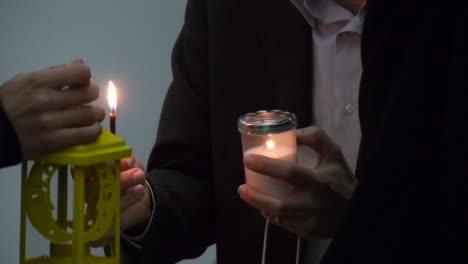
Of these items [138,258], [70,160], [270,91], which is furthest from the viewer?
[270,91]

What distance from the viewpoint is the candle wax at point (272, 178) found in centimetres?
78

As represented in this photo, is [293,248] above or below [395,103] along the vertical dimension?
below

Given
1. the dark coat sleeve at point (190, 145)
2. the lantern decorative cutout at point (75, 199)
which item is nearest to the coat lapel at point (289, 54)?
the dark coat sleeve at point (190, 145)

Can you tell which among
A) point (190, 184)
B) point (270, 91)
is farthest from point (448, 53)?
point (190, 184)

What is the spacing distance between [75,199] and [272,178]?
0.23 metres

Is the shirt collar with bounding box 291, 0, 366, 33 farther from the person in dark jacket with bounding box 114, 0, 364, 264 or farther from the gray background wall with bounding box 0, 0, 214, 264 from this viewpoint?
the gray background wall with bounding box 0, 0, 214, 264

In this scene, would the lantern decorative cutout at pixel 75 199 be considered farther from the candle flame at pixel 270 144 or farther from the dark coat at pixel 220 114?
the dark coat at pixel 220 114

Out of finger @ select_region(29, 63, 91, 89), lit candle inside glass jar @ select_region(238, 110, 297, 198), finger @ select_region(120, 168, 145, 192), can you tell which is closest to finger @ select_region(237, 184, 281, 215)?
lit candle inside glass jar @ select_region(238, 110, 297, 198)

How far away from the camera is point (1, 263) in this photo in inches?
74.8

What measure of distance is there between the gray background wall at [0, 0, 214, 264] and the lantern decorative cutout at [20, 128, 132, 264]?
1.14 meters

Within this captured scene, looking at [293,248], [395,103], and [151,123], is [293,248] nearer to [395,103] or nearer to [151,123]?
[395,103]

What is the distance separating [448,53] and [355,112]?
0.39m

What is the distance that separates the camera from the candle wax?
2.56 ft

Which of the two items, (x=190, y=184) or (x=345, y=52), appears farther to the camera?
(x=190, y=184)
